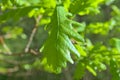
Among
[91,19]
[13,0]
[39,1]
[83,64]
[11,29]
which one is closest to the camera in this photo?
[13,0]

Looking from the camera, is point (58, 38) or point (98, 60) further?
point (98, 60)

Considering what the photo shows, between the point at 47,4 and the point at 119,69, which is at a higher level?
the point at 47,4

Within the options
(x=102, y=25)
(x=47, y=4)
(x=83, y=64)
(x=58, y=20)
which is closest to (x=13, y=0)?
(x=47, y=4)

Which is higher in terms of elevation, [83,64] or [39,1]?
[39,1]

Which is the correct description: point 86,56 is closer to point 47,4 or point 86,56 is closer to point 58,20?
point 47,4

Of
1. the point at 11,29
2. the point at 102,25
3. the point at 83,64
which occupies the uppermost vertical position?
the point at 83,64

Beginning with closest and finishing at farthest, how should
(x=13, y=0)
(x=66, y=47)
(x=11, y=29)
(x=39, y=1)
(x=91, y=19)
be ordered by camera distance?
(x=66, y=47), (x=13, y=0), (x=39, y=1), (x=11, y=29), (x=91, y=19)

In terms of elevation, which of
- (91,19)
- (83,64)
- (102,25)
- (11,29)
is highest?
(83,64)

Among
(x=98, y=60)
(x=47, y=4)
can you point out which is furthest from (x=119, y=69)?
(x=47, y=4)

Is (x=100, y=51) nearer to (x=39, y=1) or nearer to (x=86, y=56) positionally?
(x=86, y=56)
